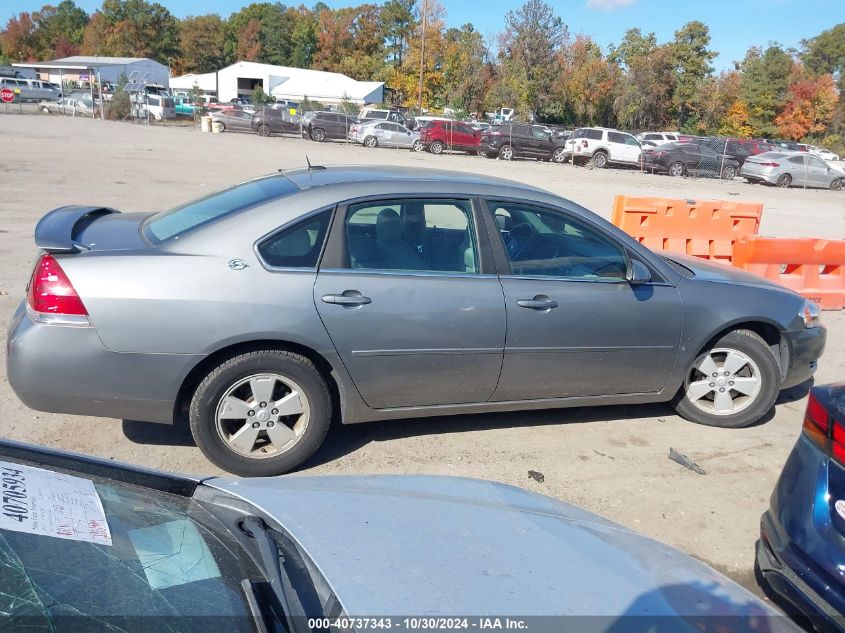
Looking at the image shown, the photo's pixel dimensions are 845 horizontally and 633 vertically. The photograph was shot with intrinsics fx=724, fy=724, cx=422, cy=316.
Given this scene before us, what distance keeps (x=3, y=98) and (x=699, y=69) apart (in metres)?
48.8

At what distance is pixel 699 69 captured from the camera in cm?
5478

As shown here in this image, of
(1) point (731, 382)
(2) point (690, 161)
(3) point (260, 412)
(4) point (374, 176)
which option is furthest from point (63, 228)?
(2) point (690, 161)

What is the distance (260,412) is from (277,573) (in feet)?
7.45

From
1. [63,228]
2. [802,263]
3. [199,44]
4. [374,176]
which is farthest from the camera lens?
[199,44]

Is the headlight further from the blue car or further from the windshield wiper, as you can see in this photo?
the windshield wiper

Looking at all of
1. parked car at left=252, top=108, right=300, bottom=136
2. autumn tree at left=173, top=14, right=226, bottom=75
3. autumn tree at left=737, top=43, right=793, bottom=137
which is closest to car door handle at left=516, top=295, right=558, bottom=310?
parked car at left=252, top=108, right=300, bottom=136

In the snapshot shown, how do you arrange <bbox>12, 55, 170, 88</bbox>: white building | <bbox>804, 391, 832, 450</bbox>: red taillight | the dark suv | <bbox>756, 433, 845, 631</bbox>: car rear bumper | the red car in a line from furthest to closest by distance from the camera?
<bbox>12, 55, 170, 88</bbox>: white building, the dark suv, the red car, <bbox>804, 391, 832, 450</bbox>: red taillight, <bbox>756, 433, 845, 631</bbox>: car rear bumper

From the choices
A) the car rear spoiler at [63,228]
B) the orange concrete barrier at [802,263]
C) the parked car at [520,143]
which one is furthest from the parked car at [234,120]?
the car rear spoiler at [63,228]

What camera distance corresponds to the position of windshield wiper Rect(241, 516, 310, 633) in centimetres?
158

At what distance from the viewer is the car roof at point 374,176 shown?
430cm

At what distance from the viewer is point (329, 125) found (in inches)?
1447

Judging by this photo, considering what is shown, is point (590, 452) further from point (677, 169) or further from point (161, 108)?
point (161, 108)

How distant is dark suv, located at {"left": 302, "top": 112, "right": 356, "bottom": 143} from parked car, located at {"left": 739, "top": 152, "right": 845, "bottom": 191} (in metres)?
19.2

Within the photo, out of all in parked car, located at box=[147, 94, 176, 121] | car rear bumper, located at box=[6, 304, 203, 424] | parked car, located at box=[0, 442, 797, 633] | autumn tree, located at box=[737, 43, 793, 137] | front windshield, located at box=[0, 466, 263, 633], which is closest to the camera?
front windshield, located at box=[0, 466, 263, 633]
